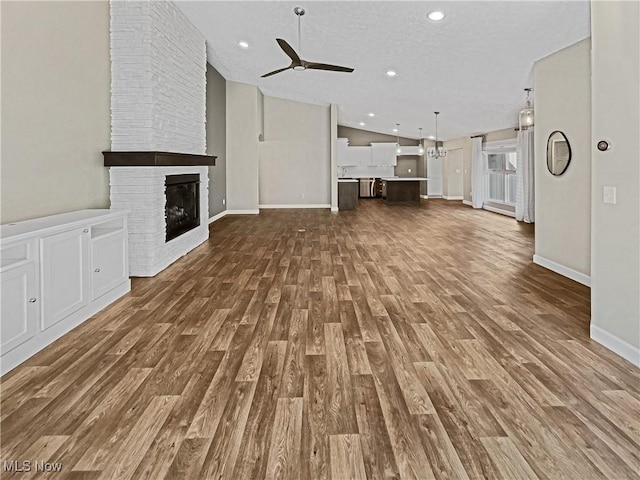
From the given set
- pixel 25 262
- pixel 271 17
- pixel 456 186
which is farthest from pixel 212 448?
pixel 456 186

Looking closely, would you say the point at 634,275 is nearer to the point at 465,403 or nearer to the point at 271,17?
the point at 465,403

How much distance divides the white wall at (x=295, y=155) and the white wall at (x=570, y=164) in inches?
320

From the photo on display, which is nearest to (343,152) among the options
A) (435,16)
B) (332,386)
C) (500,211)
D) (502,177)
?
(502,177)

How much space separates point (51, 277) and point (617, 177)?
3618mm

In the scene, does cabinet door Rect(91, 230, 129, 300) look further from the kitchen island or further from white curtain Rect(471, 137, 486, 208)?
the kitchen island

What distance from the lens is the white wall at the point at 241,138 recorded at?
11.5 meters

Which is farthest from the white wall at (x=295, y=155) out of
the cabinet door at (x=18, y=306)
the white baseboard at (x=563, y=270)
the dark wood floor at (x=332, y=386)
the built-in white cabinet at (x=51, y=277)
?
the cabinet door at (x=18, y=306)

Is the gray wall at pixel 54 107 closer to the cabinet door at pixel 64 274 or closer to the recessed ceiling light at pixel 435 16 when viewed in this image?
the cabinet door at pixel 64 274

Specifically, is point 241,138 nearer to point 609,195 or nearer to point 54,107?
point 54,107

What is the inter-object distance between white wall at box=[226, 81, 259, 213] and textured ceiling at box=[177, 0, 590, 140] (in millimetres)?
553

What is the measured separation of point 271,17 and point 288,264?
3.43 m

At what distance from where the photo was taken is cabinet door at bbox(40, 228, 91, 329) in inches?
116

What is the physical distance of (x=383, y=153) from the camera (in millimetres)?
17062

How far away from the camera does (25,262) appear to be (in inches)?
107
